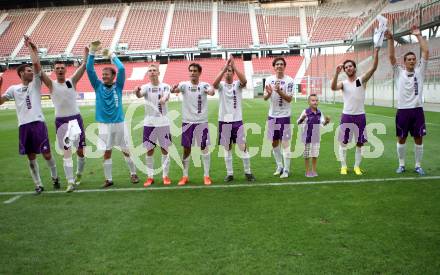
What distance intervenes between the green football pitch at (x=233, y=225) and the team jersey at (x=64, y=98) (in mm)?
1311

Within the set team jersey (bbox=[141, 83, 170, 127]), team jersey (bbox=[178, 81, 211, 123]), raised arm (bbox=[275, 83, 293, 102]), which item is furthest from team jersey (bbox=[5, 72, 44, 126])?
raised arm (bbox=[275, 83, 293, 102])

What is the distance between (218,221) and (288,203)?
3.74 feet

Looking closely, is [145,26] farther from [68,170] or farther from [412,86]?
[412,86]

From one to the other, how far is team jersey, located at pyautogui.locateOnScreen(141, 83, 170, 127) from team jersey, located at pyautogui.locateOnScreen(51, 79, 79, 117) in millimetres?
1208

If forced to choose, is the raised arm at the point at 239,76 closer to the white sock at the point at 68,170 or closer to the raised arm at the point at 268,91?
the raised arm at the point at 268,91

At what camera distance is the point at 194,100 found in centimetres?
669

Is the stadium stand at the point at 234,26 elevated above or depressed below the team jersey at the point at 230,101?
above

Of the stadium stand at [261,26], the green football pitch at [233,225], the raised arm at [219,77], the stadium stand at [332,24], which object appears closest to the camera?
the green football pitch at [233,225]

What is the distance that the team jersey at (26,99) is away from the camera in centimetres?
635

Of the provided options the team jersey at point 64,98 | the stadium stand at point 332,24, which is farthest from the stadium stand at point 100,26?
the team jersey at point 64,98

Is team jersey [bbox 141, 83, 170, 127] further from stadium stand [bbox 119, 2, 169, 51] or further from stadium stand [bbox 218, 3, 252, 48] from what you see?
stadium stand [bbox 119, 2, 169, 51]

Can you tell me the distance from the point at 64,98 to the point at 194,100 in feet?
7.14

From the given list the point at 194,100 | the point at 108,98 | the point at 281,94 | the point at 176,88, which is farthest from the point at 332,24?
the point at 108,98

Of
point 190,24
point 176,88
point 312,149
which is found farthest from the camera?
point 190,24
